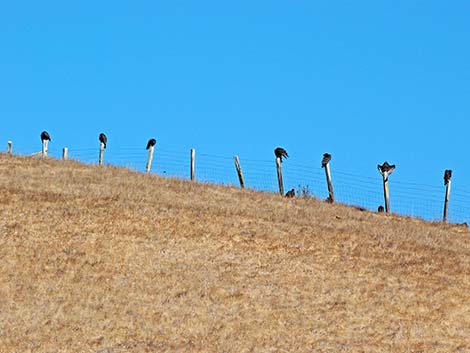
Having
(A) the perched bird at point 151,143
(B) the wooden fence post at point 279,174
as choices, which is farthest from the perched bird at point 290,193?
(A) the perched bird at point 151,143

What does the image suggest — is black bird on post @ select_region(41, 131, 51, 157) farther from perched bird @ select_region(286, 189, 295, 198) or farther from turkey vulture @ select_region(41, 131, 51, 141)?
perched bird @ select_region(286, 189, 295, 198)

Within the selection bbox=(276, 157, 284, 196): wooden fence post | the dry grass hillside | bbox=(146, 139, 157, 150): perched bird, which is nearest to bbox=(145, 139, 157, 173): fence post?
bbox=(146, 139, 157, 150): perched bird

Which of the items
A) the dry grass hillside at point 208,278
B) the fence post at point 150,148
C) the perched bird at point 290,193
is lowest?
the dry grass hillside at point 208,278

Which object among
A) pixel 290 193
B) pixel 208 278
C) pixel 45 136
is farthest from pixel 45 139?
pixel 208 278

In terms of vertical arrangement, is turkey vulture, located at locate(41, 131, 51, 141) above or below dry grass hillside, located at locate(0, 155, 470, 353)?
above

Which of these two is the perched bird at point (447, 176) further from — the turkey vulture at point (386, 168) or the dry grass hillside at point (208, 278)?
the dry grass hillside at point (208, 278)

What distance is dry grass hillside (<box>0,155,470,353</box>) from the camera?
2561 centimetres

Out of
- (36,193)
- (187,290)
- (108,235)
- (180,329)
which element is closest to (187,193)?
(36,193)

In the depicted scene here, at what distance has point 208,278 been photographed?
29.5 meters

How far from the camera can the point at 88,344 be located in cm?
2433

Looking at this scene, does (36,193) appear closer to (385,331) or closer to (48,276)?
(48,276)

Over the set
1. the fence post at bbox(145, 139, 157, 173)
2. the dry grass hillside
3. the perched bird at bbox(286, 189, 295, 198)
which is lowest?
the dry grass hillside

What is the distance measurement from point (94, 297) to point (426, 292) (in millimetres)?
9012

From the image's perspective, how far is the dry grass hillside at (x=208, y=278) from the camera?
25.6 m
